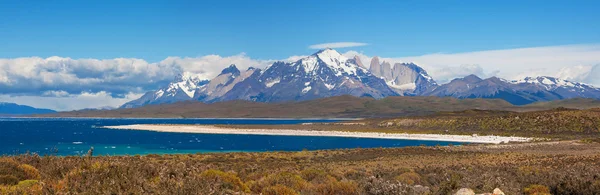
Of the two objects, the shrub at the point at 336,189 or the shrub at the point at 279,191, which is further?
the shrub at the point at 336,189

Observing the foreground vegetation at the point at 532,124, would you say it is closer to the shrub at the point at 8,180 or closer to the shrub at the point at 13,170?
the shrub at the point at 13,170

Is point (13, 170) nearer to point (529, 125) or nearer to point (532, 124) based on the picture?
point (529, 125)

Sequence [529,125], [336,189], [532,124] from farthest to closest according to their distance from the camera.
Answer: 1. [532,124]
2. [529,125]
3. [336,189]

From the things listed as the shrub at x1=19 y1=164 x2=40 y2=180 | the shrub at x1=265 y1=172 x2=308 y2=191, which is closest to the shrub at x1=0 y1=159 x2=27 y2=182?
the shrub at x1=19 y1=164 x2=40 y2=180

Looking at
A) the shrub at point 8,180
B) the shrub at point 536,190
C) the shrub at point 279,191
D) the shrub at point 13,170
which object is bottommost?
the shrub at point 536,190

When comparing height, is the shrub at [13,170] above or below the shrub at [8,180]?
above

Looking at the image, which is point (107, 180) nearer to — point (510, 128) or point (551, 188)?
point (551, 188)

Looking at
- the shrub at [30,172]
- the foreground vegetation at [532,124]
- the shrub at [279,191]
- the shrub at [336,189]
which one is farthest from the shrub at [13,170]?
the foreground vegetation at [532,124]

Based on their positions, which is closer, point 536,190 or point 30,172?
point 30,172

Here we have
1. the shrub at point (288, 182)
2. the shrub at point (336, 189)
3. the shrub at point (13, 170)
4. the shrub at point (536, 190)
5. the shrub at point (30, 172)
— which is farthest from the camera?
the shrub at point (536, 190)

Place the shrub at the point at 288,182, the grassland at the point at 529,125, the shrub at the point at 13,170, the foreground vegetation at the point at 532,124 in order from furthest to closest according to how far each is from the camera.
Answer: the foreground vegetation at the point at 532,124
the grassland at the point at 529,125
the shrub at the point at 288,182
the shrub at the point at 13,170

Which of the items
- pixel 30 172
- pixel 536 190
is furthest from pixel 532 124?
pixel 30 172

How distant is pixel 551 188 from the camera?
2184cm

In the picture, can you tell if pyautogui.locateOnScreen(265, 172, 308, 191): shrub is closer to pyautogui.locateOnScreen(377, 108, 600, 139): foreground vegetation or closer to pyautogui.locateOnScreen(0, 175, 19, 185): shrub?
pyautogui.locateOnScreen(0, 175, 19, 185): shrub
